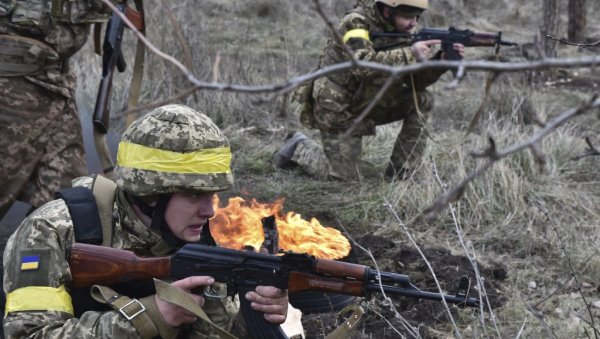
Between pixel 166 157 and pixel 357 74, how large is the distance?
170 inches

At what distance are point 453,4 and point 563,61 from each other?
17.2 meters

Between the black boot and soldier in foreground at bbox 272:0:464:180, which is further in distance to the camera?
the black boot

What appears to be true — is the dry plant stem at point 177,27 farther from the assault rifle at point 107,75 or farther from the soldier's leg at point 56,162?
the assault rifle at point 107,75

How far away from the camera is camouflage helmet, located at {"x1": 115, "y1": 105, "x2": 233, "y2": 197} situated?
279 cm

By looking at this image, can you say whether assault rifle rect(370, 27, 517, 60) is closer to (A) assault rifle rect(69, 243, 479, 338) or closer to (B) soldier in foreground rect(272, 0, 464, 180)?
(B) soldier in foreground rect(272, 0, 464, 180)

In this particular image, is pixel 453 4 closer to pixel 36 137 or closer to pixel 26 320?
pixel 36 137

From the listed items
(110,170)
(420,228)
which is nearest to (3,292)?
(110,170)

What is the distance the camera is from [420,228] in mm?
6066

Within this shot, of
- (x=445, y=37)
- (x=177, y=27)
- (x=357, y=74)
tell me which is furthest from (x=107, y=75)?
(x=177, y=27)

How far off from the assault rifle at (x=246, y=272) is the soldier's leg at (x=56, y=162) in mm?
2027

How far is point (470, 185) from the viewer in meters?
6.22

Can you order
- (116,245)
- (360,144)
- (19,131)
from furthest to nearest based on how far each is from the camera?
(360,144) → (19,131) → (116,245)

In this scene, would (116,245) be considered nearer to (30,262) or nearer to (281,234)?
(30,262)

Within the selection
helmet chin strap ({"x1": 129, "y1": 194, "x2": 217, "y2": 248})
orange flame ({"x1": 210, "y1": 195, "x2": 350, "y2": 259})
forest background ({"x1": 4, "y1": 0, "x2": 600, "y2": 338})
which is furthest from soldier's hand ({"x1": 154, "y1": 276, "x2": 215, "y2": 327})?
orange flame ({"x1": 210, "y1": 195, "x2": 350, "y2": 259})
